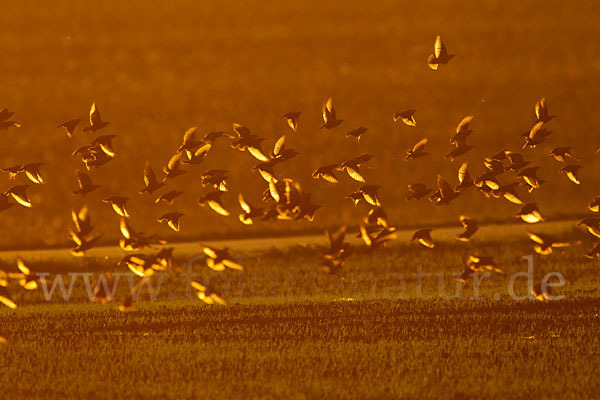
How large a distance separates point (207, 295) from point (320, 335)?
306 cm

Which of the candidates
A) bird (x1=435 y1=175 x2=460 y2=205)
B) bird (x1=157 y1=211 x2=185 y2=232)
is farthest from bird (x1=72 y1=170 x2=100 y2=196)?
bird (x1=435 y1=175 x2=460 y2=205)

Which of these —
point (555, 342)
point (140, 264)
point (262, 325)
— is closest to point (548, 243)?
point (555, 342)

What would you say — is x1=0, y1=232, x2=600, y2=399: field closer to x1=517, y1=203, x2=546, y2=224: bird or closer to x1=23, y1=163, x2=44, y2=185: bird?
x1=517, y1=203, x2=546, y2=224: bird

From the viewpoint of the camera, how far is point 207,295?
631 inches

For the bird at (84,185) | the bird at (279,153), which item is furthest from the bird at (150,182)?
the bird at (279,153)

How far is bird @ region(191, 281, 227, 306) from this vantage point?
15.7 meters

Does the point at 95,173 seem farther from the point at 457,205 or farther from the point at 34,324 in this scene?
the point at 34,324

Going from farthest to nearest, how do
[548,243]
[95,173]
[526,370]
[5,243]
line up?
[95,173] → [5,243] → [548,243] → [526,370]

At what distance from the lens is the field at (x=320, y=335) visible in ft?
36.8

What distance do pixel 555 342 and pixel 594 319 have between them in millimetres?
1441

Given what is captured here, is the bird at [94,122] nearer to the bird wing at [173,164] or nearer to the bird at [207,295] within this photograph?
the bird wing at [173,164]

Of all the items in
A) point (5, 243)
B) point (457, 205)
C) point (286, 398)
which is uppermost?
point (457, 205)

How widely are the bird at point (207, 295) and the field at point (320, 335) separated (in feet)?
0.58

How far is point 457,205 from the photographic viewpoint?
2280 centimetres
